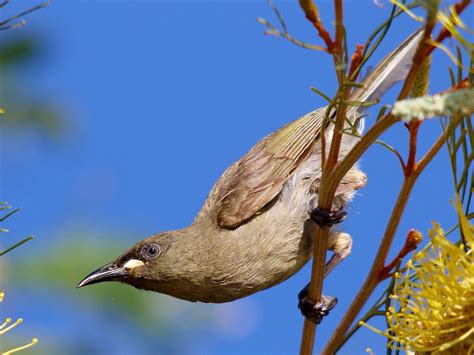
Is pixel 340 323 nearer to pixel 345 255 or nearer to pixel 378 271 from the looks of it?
pixel 378 271

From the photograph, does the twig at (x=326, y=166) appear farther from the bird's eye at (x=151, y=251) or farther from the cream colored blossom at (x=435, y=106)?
the bird's eye at (x=151, y=251)

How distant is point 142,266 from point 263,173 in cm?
118

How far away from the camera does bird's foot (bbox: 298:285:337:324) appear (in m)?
3.68

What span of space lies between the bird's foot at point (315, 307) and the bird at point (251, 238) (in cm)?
57

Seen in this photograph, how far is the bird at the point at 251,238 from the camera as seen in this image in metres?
5.34

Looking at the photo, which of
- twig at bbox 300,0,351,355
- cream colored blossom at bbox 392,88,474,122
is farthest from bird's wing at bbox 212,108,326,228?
cream colored blossom at bbox 392,88,474,122

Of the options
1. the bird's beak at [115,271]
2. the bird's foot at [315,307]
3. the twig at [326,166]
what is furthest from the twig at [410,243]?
the bird's beak at [115,271]

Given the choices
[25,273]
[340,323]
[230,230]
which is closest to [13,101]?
[25,273]

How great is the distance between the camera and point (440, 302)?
2.44 m

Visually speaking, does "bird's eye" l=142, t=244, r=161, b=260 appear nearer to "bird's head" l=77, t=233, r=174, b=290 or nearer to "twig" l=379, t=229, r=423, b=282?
"bird's head" l=77, t=233, r=174, b=290

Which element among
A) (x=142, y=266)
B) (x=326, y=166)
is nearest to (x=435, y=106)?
(x=326, y=166)

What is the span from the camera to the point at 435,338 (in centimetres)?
246

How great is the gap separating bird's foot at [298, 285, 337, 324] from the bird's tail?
1.05 metres

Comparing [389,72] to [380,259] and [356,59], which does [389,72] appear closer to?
[380,259]
